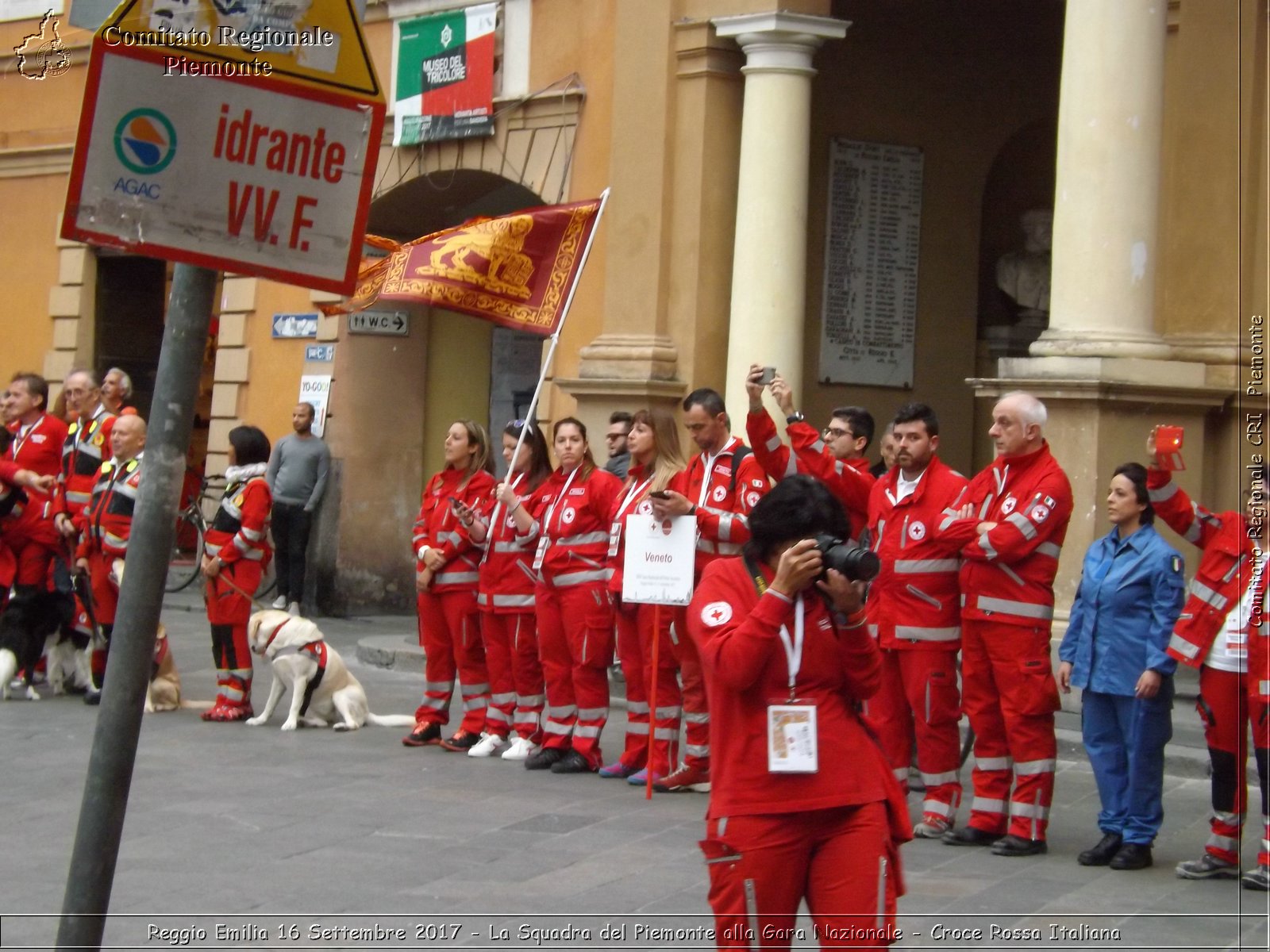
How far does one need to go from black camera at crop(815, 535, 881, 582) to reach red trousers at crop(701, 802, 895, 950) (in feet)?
A: 1.95

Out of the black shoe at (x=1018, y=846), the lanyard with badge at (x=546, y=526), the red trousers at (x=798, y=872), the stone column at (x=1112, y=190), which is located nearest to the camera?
the red trousers at (x=798, y=872)

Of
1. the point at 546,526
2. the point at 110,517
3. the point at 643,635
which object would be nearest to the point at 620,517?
the point at 546,526

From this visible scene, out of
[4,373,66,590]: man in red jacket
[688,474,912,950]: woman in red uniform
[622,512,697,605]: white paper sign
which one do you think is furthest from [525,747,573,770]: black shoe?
[688,474,912,950]: woman in red uniform

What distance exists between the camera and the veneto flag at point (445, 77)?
16109mm

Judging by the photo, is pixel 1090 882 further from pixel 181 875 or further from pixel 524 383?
pixel 524 383

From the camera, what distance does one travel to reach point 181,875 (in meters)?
7.24

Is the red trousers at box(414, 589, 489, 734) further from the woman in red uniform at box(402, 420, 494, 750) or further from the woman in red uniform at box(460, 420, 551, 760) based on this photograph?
the woman in red uniform at box(460, 420, 551, 760)

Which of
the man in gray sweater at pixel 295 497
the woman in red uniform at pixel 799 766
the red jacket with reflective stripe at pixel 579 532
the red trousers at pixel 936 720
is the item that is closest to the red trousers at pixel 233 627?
the red jacket with reflective stripe at pixel 579 532

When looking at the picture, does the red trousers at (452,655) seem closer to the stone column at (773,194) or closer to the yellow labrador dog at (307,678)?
the yellow labrador dog at (307,678)

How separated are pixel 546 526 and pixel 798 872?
5677 mm

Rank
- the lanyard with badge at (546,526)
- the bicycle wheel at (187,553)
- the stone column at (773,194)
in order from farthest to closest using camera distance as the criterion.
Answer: the bicycle wheel at (187,553) → the stone column at (773,194) → the lanyard with badge at (546,526)

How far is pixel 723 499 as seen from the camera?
9430 mm

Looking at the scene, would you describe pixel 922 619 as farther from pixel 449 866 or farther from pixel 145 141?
pixel 145 141

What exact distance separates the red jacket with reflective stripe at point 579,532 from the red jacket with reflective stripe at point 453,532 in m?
0.63
